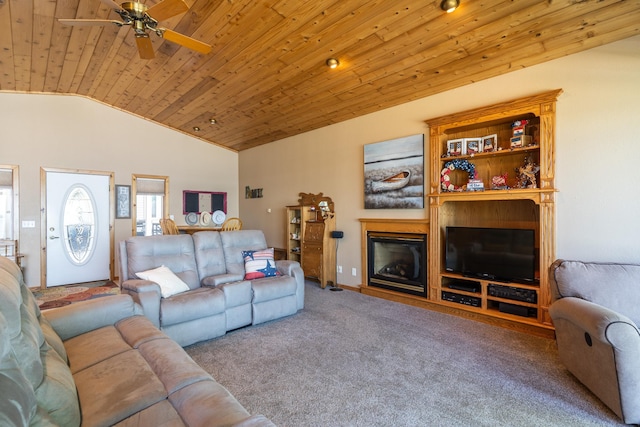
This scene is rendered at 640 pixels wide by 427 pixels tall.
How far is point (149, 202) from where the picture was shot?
6.46 m

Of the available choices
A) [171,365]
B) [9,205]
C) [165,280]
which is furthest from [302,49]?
[9,205]

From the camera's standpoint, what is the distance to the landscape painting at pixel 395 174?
13.9ft

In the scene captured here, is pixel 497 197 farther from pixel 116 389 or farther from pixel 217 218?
pixel 217 218

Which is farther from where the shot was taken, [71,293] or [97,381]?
[71,293]

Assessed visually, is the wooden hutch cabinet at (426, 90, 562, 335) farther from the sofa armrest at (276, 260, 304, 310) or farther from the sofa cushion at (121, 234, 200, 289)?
the sofa cushion at (121, 234, 200, 289)

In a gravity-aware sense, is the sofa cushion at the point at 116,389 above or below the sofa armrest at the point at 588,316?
below

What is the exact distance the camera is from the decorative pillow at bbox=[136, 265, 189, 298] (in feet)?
10.0

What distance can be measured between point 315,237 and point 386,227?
1.32m

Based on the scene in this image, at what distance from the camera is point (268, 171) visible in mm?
6758

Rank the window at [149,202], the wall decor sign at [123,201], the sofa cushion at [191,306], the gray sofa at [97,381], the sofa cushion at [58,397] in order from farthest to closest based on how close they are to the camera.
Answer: the window at [149,202] → the wall decor sign at [123,201] → the sofa cushion at [191,306] → the sofa cushion at [58,397] → the gray sofa at [97,381]

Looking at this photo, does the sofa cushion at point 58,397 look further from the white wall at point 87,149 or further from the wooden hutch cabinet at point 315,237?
the white wall at point 87,149

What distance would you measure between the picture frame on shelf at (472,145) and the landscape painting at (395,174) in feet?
1.92

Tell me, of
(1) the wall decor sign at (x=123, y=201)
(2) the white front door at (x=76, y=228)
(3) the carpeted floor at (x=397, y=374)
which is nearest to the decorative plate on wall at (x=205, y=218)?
(1) the wall decor sign at (x=123, y=201)

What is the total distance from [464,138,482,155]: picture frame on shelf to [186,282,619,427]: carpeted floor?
2.04 m
